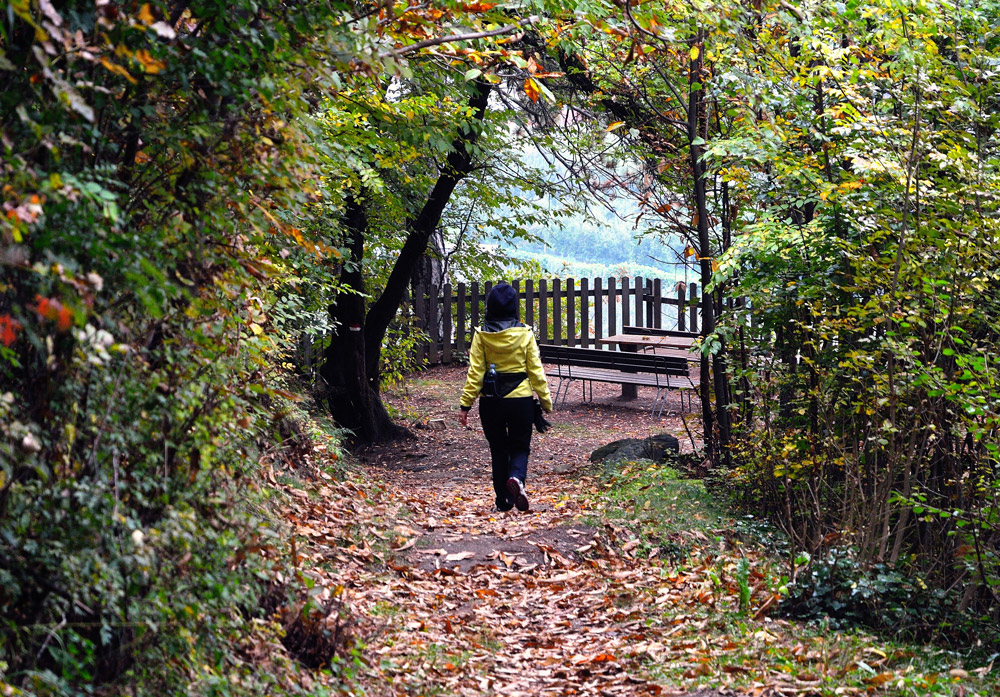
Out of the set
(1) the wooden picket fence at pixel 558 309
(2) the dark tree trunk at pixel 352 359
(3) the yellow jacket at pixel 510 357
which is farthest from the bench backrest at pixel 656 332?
(3) the yellow jacket at pixel 510 357

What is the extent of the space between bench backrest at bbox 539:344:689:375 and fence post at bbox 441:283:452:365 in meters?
4.03

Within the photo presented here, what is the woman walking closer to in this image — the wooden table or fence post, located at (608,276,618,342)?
the wooden table

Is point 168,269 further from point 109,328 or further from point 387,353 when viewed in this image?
point 387,353

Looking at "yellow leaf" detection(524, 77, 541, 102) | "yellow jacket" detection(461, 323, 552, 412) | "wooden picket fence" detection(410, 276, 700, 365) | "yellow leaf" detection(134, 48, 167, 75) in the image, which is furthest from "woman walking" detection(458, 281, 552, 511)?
"wooden picket fence" detection(410, 276, 700, 365)

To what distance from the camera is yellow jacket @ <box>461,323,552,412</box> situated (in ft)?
24.9

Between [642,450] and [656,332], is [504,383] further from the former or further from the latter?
[656,332]

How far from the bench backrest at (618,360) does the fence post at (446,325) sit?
4.03m

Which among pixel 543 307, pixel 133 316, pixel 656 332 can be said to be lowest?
pixel 656 332

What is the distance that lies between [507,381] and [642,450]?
281cm

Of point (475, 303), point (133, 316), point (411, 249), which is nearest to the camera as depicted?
point (133, 316)

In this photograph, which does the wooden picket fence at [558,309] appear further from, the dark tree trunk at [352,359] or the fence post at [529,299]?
the dark tree trunk at [352,359]

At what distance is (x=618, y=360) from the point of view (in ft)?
46.5

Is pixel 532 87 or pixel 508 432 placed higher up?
pixel 532 87

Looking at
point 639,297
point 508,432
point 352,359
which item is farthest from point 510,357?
point 639,297
